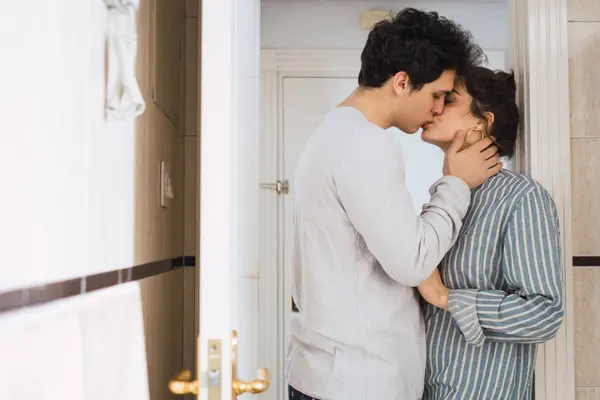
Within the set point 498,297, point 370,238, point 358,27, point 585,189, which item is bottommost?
point 498,297

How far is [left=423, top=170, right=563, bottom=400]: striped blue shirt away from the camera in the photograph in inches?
48.2

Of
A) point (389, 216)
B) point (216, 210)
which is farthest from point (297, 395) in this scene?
point (216, 210)

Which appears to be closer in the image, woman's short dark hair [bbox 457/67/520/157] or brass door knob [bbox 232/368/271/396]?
brass door knob [bbox 232/368/271/396]

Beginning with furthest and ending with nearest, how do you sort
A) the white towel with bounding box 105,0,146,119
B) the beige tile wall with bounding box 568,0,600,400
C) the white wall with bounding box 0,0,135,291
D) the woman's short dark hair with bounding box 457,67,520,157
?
the beige tile wall with bounding box 568,0,600,400 < the woman's short dark hair with bounding box 457,67,520,157 < the white towel with bounding box 105,0,146,119 < the white wall with bounding box 0,0,135,291

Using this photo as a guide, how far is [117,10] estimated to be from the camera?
80cm

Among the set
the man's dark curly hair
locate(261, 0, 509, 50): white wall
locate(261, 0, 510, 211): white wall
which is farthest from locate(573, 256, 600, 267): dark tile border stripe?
locate(261, 0, 509, 50): white wall

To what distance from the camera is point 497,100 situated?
1445 mm

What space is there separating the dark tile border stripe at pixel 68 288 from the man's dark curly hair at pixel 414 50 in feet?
2.12

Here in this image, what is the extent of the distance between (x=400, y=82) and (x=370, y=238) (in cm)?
38

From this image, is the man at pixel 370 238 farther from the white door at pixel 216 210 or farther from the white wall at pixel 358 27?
the white wall at pixel 358 27

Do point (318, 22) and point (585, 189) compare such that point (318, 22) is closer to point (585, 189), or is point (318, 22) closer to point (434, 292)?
point (585, 189)

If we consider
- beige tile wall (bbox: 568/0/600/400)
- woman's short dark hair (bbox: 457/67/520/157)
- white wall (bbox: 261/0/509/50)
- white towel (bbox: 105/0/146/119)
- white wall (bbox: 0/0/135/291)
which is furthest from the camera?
white wall (bbox: 261/0/509/50)

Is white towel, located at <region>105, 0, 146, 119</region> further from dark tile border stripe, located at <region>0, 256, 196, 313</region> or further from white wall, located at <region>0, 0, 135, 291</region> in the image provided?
dark tile border stripe, located at <region>0, 256, 196, 313</region>

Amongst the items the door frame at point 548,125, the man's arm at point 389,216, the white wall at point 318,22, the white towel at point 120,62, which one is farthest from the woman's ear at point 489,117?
the white wall at point 318,22
